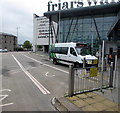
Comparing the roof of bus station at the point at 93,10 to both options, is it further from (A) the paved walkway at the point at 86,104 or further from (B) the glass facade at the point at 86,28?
(A) the paved walkway at the point at 86,104

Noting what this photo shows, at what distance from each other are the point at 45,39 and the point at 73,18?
20.2 m

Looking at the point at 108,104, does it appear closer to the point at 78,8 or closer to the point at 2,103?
the point at 2,103

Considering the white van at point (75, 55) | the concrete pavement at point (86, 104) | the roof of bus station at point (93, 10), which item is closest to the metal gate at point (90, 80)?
the concrete pavement at point (86, 104)

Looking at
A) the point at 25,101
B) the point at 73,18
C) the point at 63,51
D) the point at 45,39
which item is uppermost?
the point at 73,18

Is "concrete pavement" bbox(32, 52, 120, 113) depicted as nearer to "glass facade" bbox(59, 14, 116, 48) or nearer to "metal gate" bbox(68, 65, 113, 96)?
"metal gate" bbox(68, 65, 113, 96)

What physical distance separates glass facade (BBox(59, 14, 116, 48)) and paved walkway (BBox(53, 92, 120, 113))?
76.8 feet

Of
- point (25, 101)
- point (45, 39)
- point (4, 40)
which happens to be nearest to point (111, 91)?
point (25, 101)

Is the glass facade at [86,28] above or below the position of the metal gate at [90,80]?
above

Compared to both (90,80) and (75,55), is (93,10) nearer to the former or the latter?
(75,55)

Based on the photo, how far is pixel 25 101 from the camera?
4.15 metres

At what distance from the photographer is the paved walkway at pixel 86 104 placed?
3555mm

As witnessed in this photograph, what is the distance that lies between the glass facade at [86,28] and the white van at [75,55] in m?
15.3

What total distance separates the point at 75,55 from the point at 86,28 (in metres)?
20.1

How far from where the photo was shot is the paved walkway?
356 centimetres
